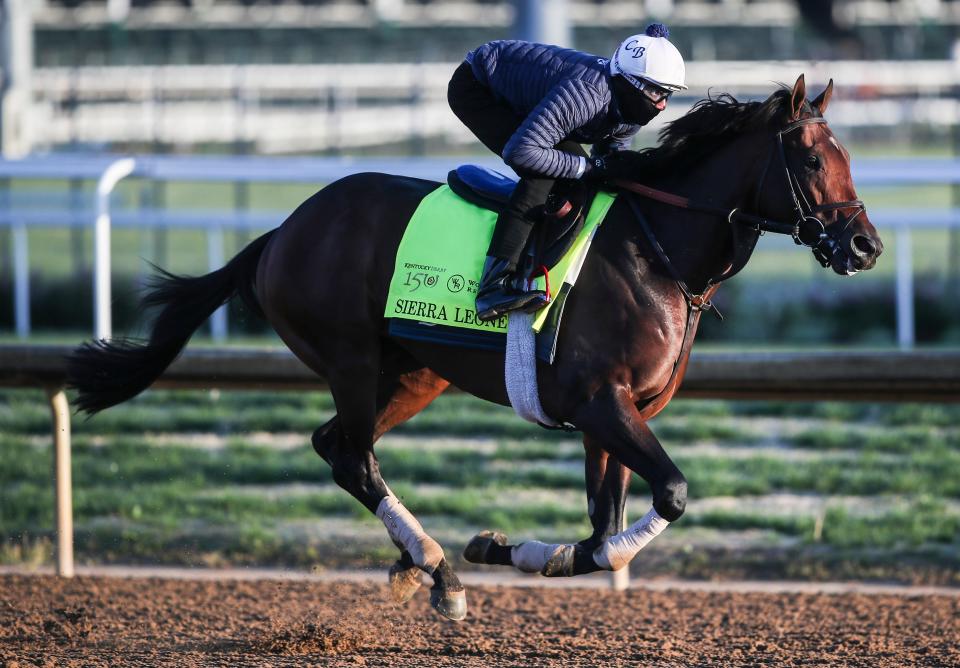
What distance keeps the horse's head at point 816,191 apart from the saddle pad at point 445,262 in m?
0.55

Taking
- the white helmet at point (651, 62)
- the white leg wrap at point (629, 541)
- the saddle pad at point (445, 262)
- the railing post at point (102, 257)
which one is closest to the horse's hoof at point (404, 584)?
the white leg wrap at point (629, 541)

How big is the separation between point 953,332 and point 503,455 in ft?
11.0

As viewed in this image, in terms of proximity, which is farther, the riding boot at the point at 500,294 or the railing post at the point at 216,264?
the railing post at the point at 216,264

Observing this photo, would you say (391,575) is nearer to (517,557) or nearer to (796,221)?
(517,557)

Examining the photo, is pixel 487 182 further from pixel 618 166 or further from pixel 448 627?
pixel 448 627

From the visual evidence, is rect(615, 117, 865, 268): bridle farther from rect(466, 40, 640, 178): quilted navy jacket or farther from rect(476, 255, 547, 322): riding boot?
rect(476, 255, 547, 322): riding boot

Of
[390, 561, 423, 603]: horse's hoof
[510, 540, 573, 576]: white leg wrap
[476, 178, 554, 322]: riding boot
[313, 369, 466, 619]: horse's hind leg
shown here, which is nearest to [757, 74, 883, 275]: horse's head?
[476, 178, 554, 322]: riding boot

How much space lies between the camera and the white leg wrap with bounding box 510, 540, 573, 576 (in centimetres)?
420

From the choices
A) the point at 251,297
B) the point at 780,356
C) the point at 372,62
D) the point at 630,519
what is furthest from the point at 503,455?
the point at 372,62

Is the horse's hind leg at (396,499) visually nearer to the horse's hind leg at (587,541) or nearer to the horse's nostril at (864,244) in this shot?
the horse's hind leg at (587,541)

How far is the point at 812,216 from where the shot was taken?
3.89 m

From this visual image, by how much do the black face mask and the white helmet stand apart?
5 cm

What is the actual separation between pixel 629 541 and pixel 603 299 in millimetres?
739

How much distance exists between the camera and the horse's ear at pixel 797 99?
390cm
